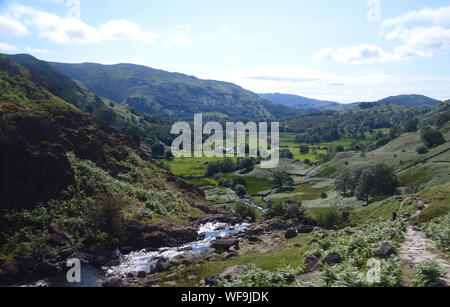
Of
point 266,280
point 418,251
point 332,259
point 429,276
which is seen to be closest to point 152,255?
point 266,280

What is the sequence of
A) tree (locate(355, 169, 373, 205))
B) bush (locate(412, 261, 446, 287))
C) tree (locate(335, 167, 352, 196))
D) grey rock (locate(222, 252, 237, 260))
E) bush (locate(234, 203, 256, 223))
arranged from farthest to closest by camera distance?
tree (locate(335, 167, 352, 196)), bush (locate(234, 203, 256, 223)), tree (locate(355, 169, 373, 205)), grey rock (locate(222, 252, 237, 260)), bush (locate(412, 261, 446, 287))

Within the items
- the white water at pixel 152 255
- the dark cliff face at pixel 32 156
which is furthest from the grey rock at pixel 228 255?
the dark cliff face at pixel 32 156

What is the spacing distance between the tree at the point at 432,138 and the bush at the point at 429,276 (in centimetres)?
17265

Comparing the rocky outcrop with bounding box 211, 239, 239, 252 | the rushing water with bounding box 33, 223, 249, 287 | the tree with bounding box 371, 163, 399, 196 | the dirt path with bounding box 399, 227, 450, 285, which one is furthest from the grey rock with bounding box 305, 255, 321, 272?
the tree with bounding box 371, 163, 399, 196

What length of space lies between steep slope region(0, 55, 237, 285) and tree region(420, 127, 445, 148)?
442 feet

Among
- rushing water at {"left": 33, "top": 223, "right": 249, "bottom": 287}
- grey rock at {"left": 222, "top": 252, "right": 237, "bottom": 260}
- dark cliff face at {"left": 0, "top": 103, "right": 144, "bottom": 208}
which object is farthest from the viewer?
dark cliff face at {"left": 0, "top": 103, "right": 144, "bottom": 208}

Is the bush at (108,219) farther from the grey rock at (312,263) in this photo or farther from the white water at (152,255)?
the grey rock at (312,263)

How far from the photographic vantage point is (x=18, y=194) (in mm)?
62688

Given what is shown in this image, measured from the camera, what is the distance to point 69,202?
69.8 metres

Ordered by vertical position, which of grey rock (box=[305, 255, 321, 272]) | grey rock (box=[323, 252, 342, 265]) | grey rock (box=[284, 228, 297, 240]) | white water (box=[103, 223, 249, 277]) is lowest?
white water (box=[103, 223, 249, 277])

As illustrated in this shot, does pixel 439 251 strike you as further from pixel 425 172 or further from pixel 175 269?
pixel 425 172

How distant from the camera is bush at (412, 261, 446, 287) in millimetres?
20172

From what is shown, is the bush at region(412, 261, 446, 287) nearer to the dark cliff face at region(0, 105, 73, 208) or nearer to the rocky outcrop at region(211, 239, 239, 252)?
the rocky outcrop at region(211, 239, 239, 252)

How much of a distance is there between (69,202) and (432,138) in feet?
616
